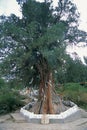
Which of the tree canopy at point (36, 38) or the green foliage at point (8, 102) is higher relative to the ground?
the tree canopy at point (36, 38)

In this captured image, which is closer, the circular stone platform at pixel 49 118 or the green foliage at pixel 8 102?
the circular stone platform at pixel 49 118

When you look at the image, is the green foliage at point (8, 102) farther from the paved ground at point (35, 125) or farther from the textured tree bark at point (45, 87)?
the paved ground at point (35, 125)

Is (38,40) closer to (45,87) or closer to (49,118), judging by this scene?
(45,87)

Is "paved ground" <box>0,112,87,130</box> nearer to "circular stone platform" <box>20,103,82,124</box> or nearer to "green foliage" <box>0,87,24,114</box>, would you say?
"circular stone platform" <box>20,103,82,124</box>

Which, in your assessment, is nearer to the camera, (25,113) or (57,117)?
(57,117)

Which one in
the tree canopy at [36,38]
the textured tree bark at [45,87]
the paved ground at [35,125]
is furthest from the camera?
the textured tree bark at [45,87]

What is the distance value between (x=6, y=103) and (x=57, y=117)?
6.18 metres

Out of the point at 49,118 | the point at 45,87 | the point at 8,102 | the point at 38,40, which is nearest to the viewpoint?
the point at 49,118

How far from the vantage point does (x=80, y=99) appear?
21.1 m

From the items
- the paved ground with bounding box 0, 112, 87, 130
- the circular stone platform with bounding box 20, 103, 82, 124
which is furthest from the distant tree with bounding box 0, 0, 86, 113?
the paved ground with bounding box 0, 112, 87, 130

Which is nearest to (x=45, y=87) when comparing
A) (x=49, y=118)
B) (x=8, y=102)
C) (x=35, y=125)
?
(x=49, y=118)

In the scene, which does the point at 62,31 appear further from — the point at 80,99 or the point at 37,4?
the point at 80,99

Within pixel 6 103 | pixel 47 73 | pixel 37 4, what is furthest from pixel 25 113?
pixel 37 4

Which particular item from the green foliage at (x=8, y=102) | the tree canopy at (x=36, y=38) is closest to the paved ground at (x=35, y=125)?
the tree canopy at (x=36, y=38)
